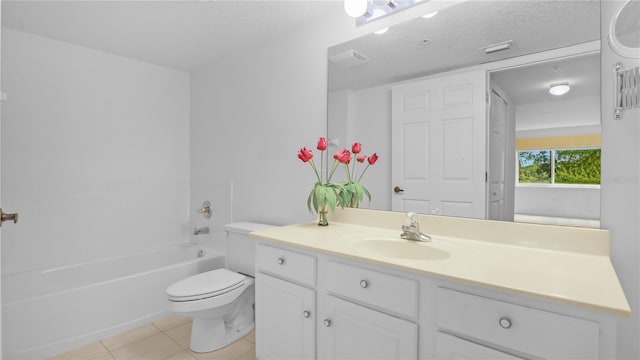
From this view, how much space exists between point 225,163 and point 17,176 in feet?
4.88

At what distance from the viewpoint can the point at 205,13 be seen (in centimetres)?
200

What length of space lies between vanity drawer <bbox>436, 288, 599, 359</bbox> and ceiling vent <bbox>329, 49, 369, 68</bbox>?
1.40 meters

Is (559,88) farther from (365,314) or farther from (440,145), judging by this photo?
(365,314)

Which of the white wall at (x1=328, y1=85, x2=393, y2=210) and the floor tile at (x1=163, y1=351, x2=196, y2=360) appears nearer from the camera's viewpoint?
the white wall at (x1=328, y1=85, x2=393, y2=210)

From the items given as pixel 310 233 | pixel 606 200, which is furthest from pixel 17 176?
pixel 606 200

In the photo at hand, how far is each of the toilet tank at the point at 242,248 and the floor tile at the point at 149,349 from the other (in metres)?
0.62

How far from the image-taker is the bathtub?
181 centimetres

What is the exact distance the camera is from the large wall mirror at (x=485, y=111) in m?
1.20

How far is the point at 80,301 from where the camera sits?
78.9 inches

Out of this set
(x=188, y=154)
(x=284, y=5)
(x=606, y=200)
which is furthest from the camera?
(x=188, y=154)

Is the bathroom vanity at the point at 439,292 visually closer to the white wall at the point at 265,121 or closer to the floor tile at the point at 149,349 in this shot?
the white wall at the point at 265,121

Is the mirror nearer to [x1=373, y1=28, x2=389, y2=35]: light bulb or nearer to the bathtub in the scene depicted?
[x1=373, y1=28, x2=389, y2=35]: light bulb

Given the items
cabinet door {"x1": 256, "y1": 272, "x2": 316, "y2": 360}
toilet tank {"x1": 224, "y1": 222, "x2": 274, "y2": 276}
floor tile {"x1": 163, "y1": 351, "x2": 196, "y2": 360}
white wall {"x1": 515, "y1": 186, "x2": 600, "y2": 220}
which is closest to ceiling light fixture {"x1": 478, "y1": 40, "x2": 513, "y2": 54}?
white wall {"x1": 515, "y1": 186, "x2": 600, "y2": 220}

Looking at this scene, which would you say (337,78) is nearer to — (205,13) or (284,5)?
(284,5)
